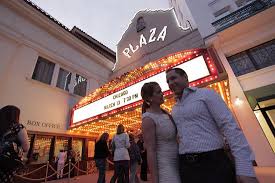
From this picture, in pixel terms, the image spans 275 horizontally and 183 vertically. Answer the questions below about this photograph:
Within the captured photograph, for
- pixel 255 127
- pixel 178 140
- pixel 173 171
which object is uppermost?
pixel 255 127

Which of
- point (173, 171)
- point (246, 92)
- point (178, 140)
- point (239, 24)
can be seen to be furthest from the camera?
point (239, 24)

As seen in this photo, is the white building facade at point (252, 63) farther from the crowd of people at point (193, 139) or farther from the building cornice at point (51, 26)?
the building cornice at point (51, 26)

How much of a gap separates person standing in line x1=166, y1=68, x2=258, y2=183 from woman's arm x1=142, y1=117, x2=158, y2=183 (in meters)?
0.21

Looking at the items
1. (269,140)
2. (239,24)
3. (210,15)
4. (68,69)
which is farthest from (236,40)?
(68,69)

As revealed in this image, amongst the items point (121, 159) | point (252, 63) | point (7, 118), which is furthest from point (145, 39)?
point (7, 118)

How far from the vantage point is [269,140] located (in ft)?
22.1

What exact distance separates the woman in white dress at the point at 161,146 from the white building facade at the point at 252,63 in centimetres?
701

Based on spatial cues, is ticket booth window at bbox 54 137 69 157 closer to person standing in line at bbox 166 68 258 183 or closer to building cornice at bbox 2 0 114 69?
building cornice at bbox 2 0 114 69

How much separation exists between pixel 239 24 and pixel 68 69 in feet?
33.6

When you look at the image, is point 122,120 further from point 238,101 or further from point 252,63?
point 252,63

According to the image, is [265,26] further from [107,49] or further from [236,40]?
[107,49]

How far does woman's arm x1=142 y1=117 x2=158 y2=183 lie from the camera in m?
1.26

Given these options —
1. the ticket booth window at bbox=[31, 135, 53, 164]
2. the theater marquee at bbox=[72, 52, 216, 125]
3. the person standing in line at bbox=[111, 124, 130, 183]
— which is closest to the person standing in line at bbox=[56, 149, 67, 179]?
the ticket booth window at bbox=[31, 135, 53, 164]

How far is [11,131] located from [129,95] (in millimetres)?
4671
